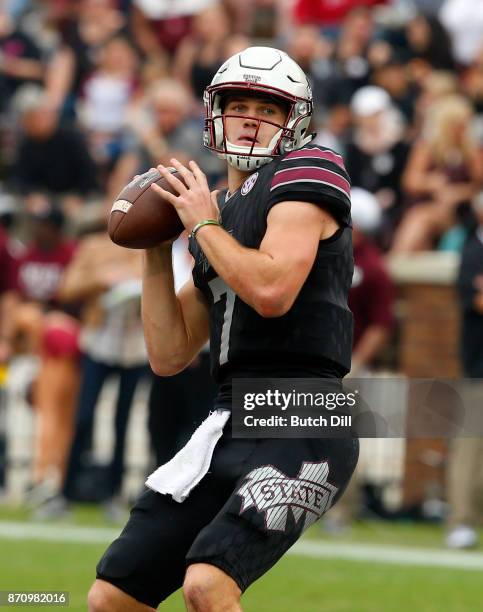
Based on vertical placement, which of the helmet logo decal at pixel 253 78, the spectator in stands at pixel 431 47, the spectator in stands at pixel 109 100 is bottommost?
the helmet logo decal at pixel 253 78

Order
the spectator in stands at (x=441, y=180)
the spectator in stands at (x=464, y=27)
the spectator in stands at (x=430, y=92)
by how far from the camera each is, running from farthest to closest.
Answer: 1. the spectator in stands at (x=464, y=27)
2. the spectator in stands at (x=430, y=92)
3. the spectator in stands at (x=441, y=180)

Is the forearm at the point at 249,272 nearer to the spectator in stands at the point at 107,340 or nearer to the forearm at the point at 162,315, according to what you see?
the forearm at the point at 162,315

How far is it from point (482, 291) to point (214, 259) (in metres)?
5.70

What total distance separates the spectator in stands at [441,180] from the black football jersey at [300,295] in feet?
24.5

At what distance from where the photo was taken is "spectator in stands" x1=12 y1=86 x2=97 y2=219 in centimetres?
1389

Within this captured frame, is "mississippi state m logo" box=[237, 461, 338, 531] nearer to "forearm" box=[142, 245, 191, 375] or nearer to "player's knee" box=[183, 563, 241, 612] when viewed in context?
"player's knee" box=[183, 563, 241, 612]

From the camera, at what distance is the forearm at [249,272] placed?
4273 mm

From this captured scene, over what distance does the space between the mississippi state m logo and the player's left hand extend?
761mm

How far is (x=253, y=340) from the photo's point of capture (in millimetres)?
4500

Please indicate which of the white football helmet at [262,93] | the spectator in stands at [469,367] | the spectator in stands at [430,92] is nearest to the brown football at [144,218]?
the white football helmet at [262,93]

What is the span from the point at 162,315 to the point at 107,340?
5.74 meters

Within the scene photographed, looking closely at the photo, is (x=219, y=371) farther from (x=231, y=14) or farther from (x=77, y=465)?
(x=231, y=14)

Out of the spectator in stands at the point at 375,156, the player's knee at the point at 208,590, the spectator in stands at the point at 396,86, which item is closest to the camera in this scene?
the player's knee at the point at 208,590

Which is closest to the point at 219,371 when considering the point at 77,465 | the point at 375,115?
the point at 77,465
